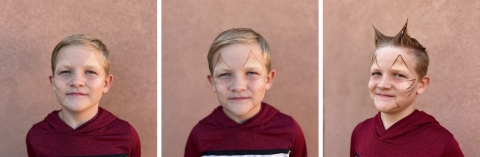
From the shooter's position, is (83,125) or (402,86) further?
(83,125)

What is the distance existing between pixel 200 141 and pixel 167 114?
426 millimetres

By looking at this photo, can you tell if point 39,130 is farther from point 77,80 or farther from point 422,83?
point 422,83

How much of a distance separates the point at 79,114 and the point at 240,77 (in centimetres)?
75

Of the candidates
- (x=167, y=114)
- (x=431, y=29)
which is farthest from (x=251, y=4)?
(x=431, y=29)

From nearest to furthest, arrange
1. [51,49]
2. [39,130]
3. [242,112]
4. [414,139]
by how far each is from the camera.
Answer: [414,139], [242,112], [39,130], [51,49]

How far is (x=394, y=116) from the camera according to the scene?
235 cm

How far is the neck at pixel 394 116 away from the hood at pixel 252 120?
49 centimetres

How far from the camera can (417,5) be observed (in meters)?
2.71

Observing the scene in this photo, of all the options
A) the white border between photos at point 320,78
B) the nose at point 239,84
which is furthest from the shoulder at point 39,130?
the white border between photos at point 320,78

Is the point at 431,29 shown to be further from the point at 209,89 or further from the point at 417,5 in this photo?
the point at 209,89

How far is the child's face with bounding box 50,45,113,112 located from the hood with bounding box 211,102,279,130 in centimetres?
56

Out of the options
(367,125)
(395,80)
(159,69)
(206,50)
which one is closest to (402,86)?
(395,80)

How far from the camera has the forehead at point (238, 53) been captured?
7.70ft

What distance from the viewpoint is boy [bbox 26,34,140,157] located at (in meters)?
2.40
